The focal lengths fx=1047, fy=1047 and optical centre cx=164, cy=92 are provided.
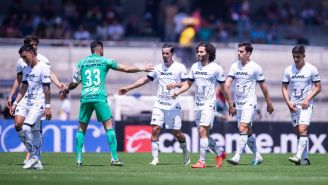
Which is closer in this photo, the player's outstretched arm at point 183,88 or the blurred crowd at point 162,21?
the player's outstretched arm at point 183,88

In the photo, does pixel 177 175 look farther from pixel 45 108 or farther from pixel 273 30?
pixel 273 30

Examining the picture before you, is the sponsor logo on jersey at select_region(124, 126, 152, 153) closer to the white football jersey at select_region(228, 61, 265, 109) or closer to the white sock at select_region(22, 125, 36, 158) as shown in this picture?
the white football jersey at select_region(228, 61, 265, 109)

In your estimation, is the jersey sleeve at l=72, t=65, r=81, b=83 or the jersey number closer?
the jersey number

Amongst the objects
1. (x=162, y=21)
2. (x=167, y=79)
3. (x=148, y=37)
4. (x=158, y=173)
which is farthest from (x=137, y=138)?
(x=158, y=173)

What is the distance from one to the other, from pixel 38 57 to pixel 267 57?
1408cm

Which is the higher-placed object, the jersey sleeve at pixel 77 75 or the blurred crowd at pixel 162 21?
the blurred crowd at pixel 162 21

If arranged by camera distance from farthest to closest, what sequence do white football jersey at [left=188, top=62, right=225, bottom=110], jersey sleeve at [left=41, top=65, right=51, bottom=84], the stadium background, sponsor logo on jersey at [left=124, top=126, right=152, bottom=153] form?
the stadium background → sponsor logo on jersey at [left=124, top=126, right=152, bottom=153] → white football jersey at [left=188, top=62, right=225, bottom=110] → jersey sleeve at [left=41, top=65, right=51, bottom=84]

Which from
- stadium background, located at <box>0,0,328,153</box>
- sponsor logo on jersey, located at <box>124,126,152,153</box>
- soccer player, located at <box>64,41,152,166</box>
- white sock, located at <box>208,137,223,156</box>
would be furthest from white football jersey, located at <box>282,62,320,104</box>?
sponsor logo on jersey, located at <box>124,126,152,153</box>

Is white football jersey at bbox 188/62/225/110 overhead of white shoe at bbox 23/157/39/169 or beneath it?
overhead

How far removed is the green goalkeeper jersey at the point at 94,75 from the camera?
2180cm

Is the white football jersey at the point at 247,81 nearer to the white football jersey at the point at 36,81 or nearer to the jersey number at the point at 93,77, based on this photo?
the jersey number at the point at 93,77

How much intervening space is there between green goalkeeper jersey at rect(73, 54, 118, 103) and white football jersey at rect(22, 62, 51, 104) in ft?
2.86

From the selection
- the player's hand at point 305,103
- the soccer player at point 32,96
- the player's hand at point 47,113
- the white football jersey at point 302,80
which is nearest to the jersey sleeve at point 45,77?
the soccer player at point 32,96

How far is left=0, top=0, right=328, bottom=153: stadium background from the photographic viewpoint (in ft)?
105
